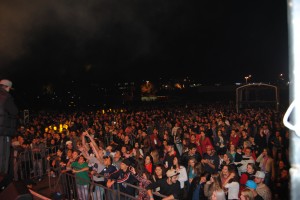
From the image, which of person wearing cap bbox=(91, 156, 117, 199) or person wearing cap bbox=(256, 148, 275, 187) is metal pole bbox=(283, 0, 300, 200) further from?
person wearing cap bbox=(256, 148, 275, 187)

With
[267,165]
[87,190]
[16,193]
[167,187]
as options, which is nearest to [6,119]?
[16,193]

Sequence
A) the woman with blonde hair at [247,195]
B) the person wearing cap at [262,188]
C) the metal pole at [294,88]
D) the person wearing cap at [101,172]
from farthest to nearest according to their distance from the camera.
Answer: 1. the person wearing cap at [101,172]
2. the person wearing cap at [262,188]
3. the woman with blonde hair at [247,195]
4. the metal pole at [294,88]

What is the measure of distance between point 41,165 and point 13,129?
6.71 m

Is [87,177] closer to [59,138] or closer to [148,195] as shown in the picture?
[148,195]

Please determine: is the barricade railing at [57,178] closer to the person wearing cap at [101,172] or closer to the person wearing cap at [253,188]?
the person wearing cap at [101,172]

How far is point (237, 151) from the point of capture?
8.19 m

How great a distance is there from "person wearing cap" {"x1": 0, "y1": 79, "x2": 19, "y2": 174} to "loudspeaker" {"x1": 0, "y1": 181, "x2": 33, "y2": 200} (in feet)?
2.35

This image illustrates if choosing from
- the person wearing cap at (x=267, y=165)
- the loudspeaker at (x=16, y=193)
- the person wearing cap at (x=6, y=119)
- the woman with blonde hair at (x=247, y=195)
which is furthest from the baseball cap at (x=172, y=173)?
the loudspeaker at (x=16, y=193)

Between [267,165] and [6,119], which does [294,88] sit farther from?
[267,165]

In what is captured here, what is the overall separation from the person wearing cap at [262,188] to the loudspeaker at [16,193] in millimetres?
4772

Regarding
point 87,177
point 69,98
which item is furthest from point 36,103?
point 87,177

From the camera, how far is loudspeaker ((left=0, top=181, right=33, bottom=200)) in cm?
224

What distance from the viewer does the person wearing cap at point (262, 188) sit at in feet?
18.4

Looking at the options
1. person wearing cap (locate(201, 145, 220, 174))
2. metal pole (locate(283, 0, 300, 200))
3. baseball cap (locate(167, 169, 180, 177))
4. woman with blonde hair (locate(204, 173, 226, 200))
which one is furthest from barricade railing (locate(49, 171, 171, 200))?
metal pole (locate(283, 0, 300, 200))
